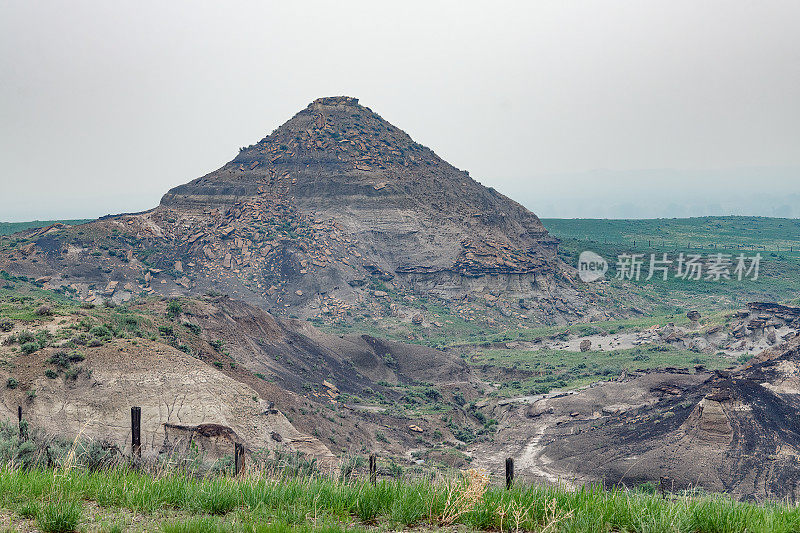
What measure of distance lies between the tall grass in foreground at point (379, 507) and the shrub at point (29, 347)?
49.6ft

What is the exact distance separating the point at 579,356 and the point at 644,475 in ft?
119

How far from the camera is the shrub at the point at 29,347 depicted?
20.0m

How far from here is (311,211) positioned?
91.1m

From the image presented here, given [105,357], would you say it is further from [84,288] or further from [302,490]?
[84,288]

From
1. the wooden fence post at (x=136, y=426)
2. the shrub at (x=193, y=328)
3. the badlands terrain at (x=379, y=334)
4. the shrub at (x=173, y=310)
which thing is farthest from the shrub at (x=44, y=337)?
the wooden fence post at (x=136, y=426)

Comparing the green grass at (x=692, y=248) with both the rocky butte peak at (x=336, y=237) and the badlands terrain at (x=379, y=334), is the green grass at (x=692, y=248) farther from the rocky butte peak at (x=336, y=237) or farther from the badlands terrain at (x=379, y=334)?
the rocky butte peak at (x=336, y=237)

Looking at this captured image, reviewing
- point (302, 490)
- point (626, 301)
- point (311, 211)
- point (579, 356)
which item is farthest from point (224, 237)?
point (302, 490)

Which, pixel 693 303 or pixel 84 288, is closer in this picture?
pixel 84 288

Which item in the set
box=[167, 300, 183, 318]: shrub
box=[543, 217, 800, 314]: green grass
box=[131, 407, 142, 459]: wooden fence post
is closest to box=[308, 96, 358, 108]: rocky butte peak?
box=[543, 217, 800, 314]: green grass

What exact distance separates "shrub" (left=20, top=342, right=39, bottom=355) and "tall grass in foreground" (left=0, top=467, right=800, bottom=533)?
15121 millimetres

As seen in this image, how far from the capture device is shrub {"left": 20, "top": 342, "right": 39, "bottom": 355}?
20000 millimetres

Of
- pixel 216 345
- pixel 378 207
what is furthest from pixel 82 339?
pixel 378 207

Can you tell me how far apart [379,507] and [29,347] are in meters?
18.1

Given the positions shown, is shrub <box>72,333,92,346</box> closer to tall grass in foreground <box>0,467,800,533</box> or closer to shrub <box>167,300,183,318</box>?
shrub <box>167,300,183,318</box>
